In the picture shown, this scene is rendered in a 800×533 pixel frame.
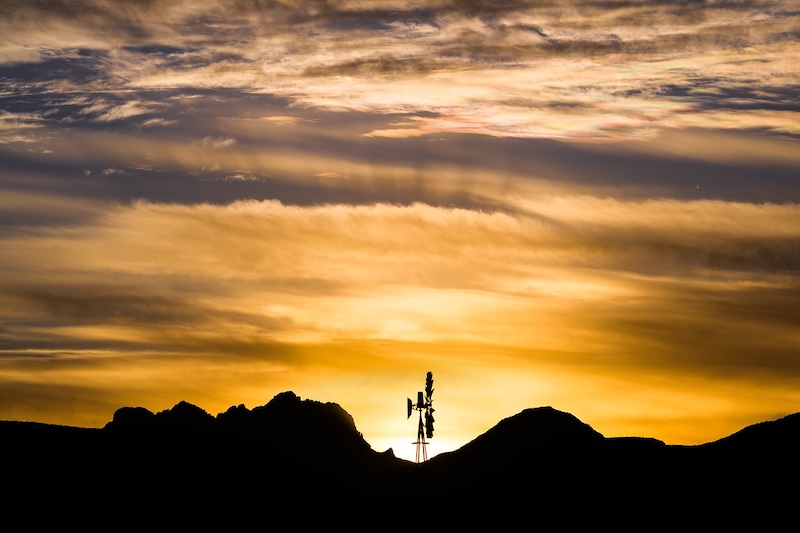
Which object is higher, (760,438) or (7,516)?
(760,438)

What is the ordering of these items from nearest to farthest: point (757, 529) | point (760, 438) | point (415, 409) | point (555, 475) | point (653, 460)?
point (415, 409) → point (757, 529) → point (760, 438) → point (653, 460) → point (555, 475)

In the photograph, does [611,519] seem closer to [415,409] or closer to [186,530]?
[415,409]

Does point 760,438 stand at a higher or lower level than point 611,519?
higher

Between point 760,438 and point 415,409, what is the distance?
8104 cm

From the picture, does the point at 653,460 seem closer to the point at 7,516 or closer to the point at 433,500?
the point at 433,500

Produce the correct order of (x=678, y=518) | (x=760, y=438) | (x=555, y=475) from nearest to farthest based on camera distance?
(x=678, y=518), (x=760, y=438), (x=555, y=475)

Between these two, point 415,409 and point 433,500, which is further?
point 433,500

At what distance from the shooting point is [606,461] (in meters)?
199

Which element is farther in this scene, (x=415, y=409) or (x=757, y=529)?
(x=757, y=529)

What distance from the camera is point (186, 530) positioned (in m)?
199

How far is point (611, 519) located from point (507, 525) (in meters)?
25.0

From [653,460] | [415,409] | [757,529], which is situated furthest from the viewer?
[653,460]

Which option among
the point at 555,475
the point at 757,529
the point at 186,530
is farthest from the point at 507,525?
the point at 186,530

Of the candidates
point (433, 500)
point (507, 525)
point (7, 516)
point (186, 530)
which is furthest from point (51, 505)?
point (507, 525)
